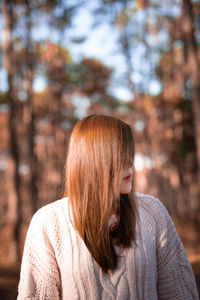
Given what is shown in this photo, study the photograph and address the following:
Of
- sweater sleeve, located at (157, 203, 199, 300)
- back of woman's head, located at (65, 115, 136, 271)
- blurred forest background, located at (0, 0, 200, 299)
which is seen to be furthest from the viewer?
blurred forest background, located at (0, 0, 200, 299)

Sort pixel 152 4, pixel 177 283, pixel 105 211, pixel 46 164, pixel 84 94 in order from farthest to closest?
pixel 46 164 → pixel 84 94 → pixel 152 4 → pixel 177 283 → pixel 105 211

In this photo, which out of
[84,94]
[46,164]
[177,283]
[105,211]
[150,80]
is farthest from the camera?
[46,164]

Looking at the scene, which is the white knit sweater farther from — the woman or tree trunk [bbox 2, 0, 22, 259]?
tree trunk [bbox 2, 0, 22, 259]

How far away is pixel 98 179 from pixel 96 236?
0.84ft

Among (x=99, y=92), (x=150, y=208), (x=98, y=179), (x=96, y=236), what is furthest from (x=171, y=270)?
(x=99, y=92)

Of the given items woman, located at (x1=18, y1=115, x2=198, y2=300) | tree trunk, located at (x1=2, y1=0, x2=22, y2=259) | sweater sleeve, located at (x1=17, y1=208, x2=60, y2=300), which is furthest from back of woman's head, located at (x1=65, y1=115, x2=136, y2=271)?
tree trunk, located at (x1=2, y1=0, x2=22, y2=259)

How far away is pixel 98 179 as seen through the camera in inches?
52.0

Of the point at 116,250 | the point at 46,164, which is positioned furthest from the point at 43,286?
the point at 46,164

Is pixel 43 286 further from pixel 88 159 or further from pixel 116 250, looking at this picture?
pixel 88 159

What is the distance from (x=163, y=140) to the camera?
880 inches

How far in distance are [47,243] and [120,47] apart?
18.1 m

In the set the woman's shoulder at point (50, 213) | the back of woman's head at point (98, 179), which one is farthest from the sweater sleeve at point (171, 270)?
the woman's shoulder at point (50, 213)

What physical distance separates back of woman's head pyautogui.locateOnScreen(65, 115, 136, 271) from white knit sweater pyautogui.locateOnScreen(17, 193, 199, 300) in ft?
0.23

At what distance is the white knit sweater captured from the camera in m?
1.35
